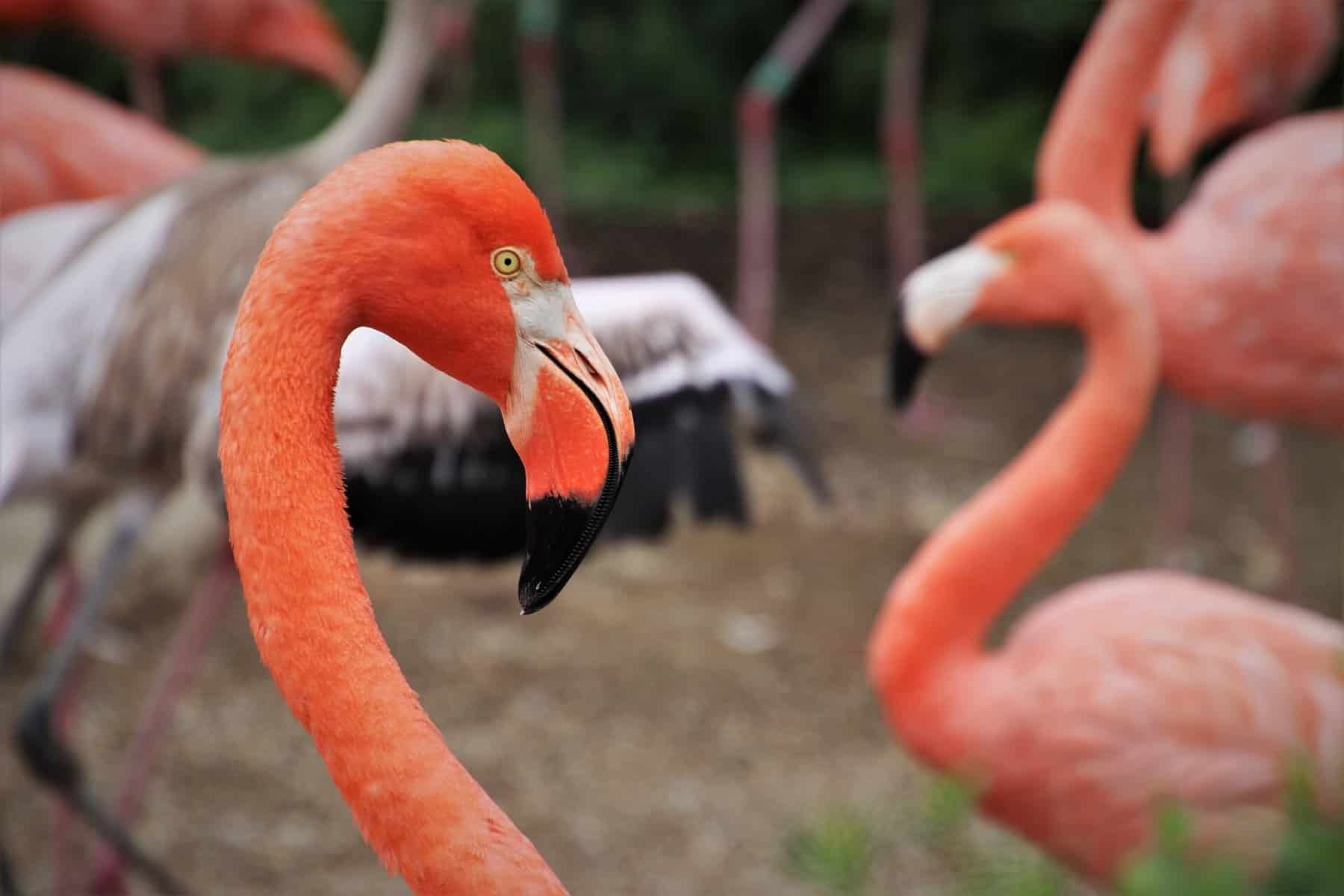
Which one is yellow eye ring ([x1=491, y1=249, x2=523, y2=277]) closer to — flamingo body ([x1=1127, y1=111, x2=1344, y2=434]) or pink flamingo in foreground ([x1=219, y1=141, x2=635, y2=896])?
pink flamingo in foreground ([x1=219, y1=141, x2=635, y2=896])

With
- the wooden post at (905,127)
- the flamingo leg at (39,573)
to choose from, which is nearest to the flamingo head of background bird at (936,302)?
the flamingo leg at (39,573)

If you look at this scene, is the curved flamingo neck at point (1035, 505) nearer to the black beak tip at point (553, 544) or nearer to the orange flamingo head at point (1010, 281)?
the orange flamingo head at point (1010, 281)

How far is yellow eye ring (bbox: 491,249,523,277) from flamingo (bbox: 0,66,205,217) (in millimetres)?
1633

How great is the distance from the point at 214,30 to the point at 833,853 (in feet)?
8.89

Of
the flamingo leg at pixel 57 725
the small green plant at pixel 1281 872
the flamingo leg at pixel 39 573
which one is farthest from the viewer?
the flamingo leg at pixel 39 573

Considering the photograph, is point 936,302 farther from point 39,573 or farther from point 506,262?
point 39,573

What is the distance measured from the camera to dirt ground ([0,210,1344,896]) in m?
2.48

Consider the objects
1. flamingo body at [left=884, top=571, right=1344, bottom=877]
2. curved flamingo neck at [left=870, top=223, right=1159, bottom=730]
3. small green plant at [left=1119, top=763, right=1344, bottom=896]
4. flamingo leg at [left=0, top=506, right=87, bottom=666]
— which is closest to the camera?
small green plant at [left=1119, top=763, right=1344, bottom=896]

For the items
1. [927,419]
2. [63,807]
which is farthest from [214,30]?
[927,419]

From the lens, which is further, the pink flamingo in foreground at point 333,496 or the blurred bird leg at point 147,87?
the blurred bird leg at point 147,87

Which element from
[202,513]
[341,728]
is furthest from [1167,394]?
[341,728]

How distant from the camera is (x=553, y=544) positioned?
2.77 feet

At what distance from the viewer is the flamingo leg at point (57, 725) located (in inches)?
80.6

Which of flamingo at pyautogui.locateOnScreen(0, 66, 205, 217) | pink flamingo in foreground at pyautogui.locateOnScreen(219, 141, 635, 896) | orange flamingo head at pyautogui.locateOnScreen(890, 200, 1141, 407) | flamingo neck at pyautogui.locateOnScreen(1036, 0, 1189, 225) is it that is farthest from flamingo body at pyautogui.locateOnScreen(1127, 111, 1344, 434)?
flamingo at pyautogui.locateOnScreen(0, 66, 205, 217)
